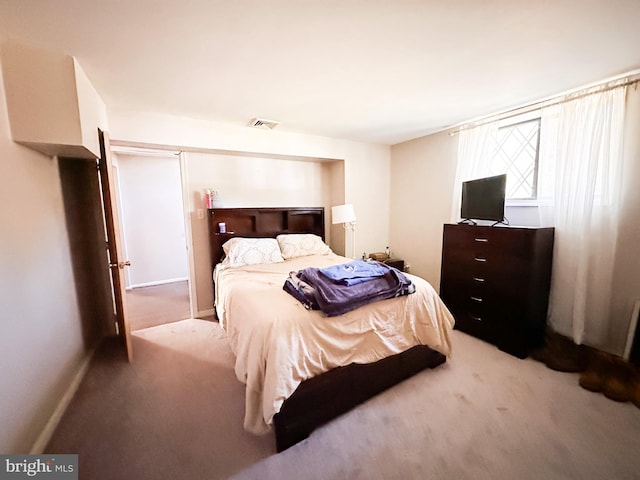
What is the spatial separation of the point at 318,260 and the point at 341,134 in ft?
5.91

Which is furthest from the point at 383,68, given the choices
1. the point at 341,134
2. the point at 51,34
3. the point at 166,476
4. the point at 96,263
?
the point at 96,263

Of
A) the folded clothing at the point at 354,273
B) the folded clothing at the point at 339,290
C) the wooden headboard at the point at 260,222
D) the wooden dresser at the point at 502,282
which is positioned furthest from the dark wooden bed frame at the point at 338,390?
the wooden headboard at the point at 260,222

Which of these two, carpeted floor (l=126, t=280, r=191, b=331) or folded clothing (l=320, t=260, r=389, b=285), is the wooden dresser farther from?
carpeted floor (l=126, t=280, r=191, b=331)

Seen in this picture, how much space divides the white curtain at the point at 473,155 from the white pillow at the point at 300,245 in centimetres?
176

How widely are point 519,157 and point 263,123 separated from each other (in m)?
2.87

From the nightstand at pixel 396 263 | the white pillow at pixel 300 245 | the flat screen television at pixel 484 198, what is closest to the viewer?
the flat screen television at pixel 484 198

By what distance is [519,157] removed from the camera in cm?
269

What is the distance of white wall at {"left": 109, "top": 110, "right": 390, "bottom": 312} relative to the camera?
259 cm

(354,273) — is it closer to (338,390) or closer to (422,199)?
(338,390)

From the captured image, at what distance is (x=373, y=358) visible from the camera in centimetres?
171

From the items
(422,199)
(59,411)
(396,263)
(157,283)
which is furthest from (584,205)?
(157,283)

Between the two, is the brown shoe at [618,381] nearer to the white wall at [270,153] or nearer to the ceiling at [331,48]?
the ceiling at [331,48]

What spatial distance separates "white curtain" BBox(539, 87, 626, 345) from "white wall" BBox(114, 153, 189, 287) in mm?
5112

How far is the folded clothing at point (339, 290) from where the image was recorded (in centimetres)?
161
